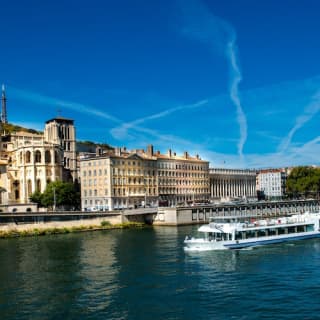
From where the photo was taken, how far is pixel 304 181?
143 metres

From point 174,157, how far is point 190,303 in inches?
3800

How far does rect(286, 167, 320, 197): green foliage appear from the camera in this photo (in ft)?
464

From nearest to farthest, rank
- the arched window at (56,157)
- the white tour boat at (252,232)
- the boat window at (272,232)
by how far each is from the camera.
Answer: the white tour boat at (252,232) → the boat window at (272,232) → the arched window at (56,157)

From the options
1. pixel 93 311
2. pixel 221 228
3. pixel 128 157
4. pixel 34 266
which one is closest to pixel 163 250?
pixel 221 228

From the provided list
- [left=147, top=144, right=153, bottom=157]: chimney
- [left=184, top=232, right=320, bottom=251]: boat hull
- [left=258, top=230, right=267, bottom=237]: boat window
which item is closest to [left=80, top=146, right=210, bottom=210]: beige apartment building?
[left=147, top=144, right=153, bottom=157]: chimney

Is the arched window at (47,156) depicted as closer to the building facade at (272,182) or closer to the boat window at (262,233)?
the boat window at (262,233)

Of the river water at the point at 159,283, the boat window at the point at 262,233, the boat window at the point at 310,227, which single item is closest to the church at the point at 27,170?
the river water at the point at 159,283

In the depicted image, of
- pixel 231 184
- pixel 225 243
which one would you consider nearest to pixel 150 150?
pixel 231 184

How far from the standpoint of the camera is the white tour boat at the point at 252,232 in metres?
54.8

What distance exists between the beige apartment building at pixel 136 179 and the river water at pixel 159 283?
49.7 metres

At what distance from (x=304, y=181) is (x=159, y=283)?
113 meters

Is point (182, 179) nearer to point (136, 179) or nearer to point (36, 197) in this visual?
point (136, 179)

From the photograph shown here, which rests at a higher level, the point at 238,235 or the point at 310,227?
the point at 310,227

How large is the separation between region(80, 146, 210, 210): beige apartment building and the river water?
49.7 metres
